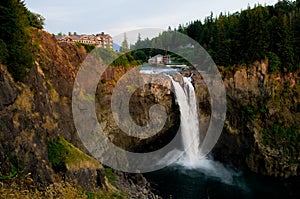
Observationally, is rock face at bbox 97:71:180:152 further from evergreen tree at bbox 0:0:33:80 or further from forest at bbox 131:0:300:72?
evergreen tree at bbox 0:0:33:80

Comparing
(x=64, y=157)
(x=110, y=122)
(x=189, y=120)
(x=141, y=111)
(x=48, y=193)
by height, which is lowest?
(x=189, y=120)

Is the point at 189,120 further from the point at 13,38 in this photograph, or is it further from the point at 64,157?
the point at 13,38

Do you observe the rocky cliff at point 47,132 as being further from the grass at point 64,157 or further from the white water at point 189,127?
the white water at point 189,127

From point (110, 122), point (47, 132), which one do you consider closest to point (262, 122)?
point (110, 122)

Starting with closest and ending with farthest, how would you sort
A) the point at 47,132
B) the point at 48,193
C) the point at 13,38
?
the point at 48,193
the point at 13,38
the point at 47,132

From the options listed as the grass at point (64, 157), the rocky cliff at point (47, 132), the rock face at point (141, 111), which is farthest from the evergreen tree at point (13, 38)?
the rock face at point (141, 111)

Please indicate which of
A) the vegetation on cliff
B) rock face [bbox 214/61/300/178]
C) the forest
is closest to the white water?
rock face [bbox 214/61/300/178]
